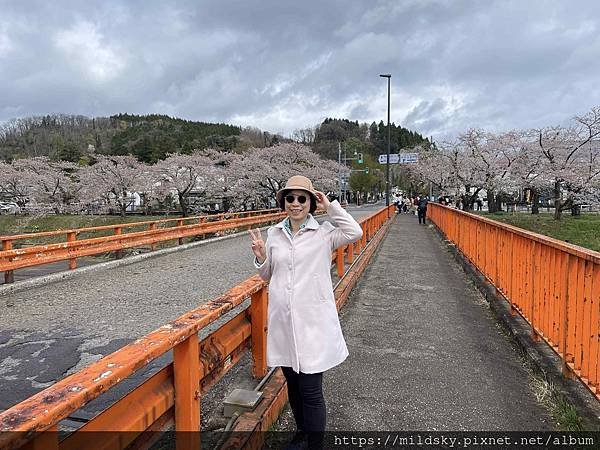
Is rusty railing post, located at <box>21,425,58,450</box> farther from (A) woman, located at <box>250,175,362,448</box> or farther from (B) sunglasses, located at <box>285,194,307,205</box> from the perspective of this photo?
(B) sunglasses, located at <box>285,194,307,205</box>

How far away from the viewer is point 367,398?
11.8 ft

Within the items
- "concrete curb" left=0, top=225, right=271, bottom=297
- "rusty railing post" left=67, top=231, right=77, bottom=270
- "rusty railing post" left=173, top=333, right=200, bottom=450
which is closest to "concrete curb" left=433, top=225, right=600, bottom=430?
"rusty railing post" left=173, top=333, right=200, bottom=450

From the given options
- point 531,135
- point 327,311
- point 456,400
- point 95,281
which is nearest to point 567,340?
point 456,400

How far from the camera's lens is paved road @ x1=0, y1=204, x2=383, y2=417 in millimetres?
4233

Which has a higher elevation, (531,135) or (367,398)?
(531,135)

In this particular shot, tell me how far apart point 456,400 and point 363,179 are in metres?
72.4

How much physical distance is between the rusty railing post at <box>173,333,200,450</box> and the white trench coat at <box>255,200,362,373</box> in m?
0.57

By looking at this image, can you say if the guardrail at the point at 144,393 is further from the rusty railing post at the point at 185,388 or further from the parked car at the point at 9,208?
the parked car at the point at 9,208

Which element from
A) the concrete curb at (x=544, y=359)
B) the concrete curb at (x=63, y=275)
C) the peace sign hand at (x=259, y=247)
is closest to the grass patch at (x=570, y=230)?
the concrete curb at (x=544, y=359)

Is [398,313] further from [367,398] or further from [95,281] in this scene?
[95,281]

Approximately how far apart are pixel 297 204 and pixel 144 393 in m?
1.34

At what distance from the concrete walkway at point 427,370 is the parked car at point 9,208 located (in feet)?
156

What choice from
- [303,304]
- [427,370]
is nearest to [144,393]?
[303,304]

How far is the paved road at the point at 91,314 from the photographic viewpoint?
4233mm
